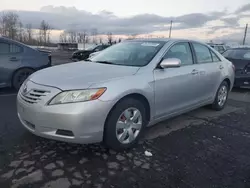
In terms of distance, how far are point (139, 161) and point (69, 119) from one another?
104 centimetres

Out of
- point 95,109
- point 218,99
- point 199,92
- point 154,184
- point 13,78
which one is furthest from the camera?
point 13,78

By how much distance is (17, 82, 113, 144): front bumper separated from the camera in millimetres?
2836

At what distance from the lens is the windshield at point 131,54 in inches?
151

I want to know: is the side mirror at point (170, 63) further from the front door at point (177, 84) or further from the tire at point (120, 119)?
the tire at point (120, 119)

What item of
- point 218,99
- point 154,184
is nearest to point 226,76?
point 218,99

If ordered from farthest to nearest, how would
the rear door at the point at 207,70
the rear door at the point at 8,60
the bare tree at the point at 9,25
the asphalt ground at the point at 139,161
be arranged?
the bare tree at the point at 9,25 → the rear door at the point at 8,60 → the rear door at the point at 207,70 → the asphalt ground at the point at 139,161

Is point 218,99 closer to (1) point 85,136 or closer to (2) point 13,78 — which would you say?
(1) point 85,136

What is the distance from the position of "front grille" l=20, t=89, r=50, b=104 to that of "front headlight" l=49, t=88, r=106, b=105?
0.18 metres

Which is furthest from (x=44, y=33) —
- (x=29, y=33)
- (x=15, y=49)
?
(x=15, y=49)

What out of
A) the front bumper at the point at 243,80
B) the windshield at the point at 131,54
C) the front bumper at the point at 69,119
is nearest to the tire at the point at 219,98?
the windshield at the point at 131,54

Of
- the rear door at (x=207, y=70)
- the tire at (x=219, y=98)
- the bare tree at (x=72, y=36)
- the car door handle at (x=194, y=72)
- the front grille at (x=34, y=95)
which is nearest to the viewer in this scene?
the front grille at (x=34, y=95)

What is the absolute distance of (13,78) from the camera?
21.6 feet

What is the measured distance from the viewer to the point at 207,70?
4824 mm

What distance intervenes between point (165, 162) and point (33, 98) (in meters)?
1.85
